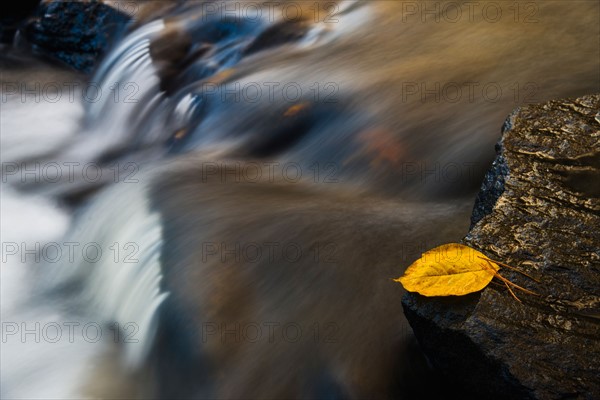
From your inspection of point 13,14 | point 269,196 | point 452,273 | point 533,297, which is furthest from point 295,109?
Answer: point 13,14

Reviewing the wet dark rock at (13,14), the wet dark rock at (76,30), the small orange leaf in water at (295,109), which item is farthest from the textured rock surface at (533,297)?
the wet dark rock at (13,14)

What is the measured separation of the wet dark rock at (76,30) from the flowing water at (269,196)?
113 centimetres

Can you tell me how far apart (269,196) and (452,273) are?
145cm

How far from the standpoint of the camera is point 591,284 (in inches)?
72.9

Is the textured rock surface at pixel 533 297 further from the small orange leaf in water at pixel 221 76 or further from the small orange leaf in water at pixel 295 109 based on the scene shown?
the small orange leaf in water at pixel 221 76

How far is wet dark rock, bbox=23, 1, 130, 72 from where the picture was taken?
6.38 metres

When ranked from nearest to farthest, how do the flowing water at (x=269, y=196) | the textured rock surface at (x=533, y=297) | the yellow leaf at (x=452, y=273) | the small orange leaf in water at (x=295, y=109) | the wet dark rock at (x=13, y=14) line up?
the textured rock surface at (x=533, y=297)
the yellow leaf at (x=452, y=273)
the flowing water at (x=269, y=196)
the small orange leaf in water at (x=295, y=109)
the wet dark rock at (x=13, y=14)

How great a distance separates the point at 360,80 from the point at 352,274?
5.45 feet

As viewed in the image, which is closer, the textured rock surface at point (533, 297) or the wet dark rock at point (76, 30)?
the textured rock surface at point (533, 297)

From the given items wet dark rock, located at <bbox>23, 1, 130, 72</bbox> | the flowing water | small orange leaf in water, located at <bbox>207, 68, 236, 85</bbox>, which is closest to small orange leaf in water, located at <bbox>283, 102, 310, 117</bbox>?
the flowing water

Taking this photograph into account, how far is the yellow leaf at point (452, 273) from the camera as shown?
1.87 meters

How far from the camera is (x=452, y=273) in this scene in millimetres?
1905

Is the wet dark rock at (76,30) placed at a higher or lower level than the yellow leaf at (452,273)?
lower

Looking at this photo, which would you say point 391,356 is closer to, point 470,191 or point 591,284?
point 591,284
